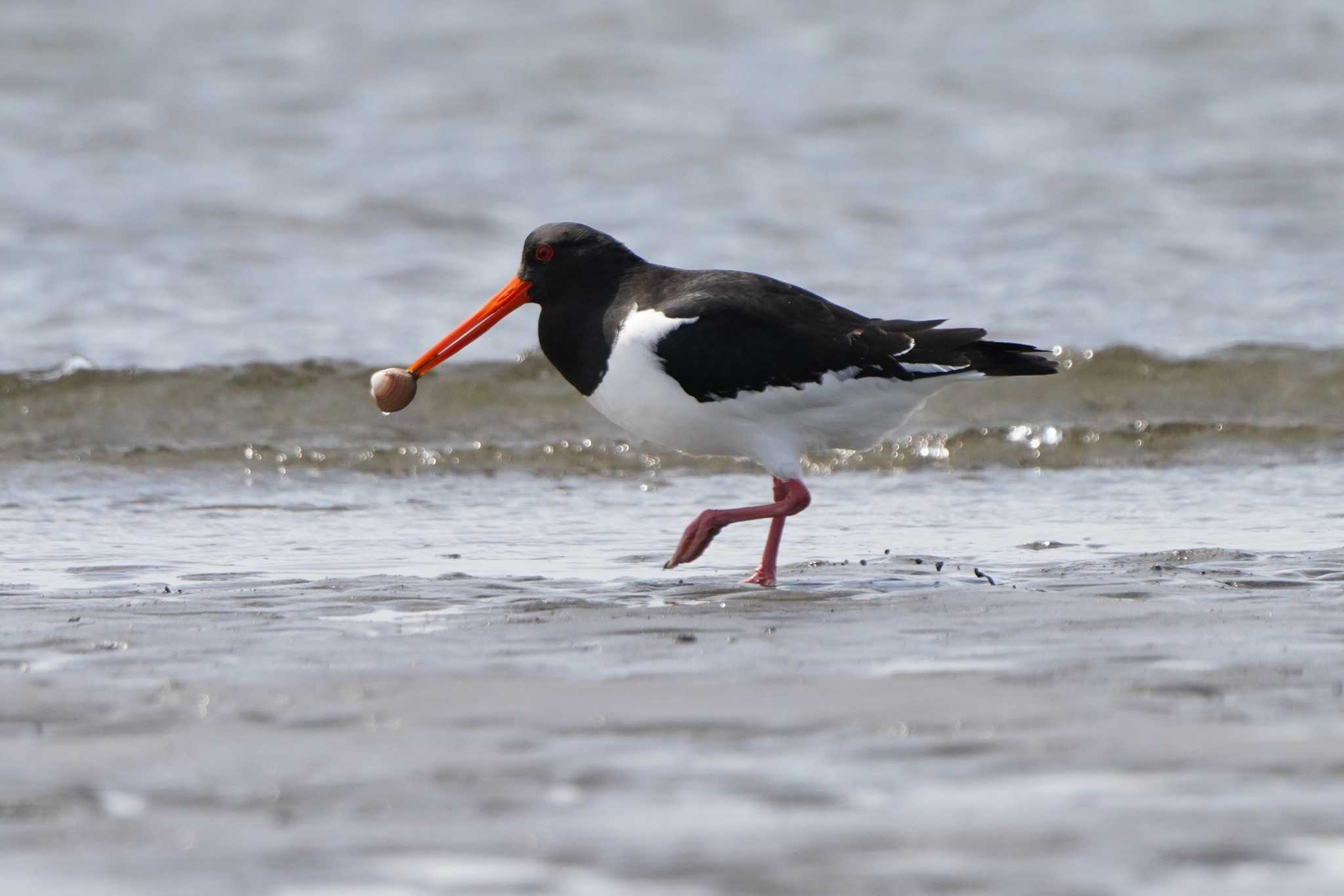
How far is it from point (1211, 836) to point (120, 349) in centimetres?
833

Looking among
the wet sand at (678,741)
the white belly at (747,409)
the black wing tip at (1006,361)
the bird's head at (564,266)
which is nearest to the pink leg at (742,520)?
the white belly at (747,409)

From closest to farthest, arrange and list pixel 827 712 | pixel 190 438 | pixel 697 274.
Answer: pixel 827 712, pixel 697 274, pixel 190 438

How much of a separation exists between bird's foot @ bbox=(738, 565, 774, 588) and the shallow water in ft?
0.51

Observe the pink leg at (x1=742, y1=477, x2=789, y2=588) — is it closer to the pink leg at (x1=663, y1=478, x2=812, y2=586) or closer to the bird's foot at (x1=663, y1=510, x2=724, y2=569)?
the pink leg at (x1=663, y1=478, x2=812, y2=586)

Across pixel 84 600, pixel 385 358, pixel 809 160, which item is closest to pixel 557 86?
pixel 809 160

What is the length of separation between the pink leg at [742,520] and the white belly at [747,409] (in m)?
0.11

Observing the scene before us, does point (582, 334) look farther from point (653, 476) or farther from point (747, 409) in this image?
point (653, 476)

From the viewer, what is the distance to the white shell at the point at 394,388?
256 inches

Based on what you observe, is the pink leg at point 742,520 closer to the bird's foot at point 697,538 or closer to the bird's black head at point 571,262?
the bird's foot at point 697,538

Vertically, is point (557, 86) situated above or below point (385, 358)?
above

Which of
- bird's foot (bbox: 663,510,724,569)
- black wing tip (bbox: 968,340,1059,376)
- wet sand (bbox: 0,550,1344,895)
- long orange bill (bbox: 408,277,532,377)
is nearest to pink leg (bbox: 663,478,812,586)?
bird's foot (bbox: 663,510,724,569)

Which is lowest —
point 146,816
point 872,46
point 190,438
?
point 146,816

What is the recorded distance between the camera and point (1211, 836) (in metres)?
3.16

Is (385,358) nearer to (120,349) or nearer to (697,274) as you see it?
(120,349)
